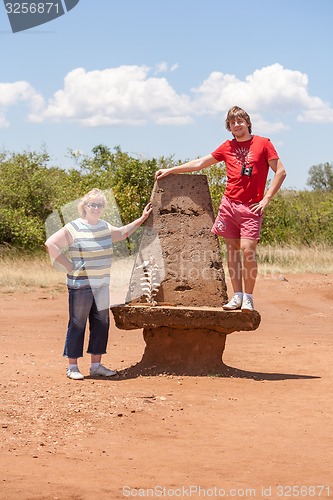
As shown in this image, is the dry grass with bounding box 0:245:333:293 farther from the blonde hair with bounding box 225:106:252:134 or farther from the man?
the blonde hair with bounding box 225:106:252:134

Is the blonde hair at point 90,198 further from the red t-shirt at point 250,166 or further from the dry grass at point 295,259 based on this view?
the dry grass at point 295,259

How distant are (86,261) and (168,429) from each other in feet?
6.66

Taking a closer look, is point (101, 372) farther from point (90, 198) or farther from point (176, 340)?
point (90, 198)

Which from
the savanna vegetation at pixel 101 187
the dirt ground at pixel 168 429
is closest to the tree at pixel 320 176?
the savanna vegetation at pixel 101 187

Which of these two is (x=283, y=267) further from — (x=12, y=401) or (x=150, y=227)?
(x=12, y=401)

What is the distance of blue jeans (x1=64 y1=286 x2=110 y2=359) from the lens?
7781mm

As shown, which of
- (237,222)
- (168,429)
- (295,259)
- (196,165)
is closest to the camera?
(168,429)

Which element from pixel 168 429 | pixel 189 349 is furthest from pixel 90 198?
pixel 168 429

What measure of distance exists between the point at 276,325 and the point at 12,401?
633cm

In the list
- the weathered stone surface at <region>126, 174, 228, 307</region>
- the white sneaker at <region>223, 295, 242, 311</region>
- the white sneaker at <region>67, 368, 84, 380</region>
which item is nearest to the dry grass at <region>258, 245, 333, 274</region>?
the weathered stone surface at <region>126, 174, 228, 307</region>

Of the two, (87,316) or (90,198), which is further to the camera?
(87,316)

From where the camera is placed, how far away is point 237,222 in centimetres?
780

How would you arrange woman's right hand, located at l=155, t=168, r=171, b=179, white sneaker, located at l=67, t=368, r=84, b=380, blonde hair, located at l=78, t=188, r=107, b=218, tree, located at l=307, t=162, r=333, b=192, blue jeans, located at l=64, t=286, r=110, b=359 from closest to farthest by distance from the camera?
blonde hair, located at l=78, t=188, r=107, b=218 < blue jeans, located at l=64, t=286, r=110, b=359 < white sneaker, located at l=67, t=368, r=84, b=380 < woman's right hand, located at l=155, t=168, r=171, b=179 < tree, located at l=307, t=162, r=333, b=192

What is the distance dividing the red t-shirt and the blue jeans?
1.54m
